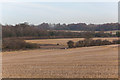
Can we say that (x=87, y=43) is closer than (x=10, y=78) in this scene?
No

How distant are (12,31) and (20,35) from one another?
2530 millimetres

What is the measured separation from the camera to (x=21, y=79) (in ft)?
32.2

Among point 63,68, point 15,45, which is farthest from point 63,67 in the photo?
point 15,45

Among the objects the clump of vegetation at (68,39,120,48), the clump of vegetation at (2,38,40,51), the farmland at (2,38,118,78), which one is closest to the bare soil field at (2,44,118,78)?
the farmland at (2,38,118,78)

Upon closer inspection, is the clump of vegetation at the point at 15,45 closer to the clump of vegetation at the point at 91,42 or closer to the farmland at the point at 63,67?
the clump of vegetation at the point at 91,42

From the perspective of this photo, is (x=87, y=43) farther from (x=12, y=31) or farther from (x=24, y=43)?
(x=12, y=31)

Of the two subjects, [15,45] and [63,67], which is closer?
[63,67]

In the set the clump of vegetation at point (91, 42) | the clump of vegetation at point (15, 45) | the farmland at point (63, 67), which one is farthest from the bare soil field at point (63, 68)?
the clump of vegetation at point (91, 42)

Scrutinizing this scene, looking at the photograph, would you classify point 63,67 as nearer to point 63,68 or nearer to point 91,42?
point 63,68

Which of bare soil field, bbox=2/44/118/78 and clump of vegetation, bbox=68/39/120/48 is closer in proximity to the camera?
bare soil field, bbox=2/44/118/78

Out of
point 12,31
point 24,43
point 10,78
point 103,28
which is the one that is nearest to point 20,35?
point 12,31

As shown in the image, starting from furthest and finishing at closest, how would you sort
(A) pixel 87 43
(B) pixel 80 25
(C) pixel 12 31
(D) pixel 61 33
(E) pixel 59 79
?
(B) pixel 80 25 → (D) pixel 61 33 → (C) pixel 12 31 → (A) pixel 87 43 → (E) pixel 59 79

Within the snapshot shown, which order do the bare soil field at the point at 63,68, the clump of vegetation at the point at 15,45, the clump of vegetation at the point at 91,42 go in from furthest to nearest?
the clump of vegetation at the point at 91,42 < the clump of vegetation at the point at 15,45 < the bare soil field at the point at 63,68

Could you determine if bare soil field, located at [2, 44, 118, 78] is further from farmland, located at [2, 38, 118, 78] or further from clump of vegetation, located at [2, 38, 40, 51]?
clump of vegetation, located at [2, 38, 40, 51]
